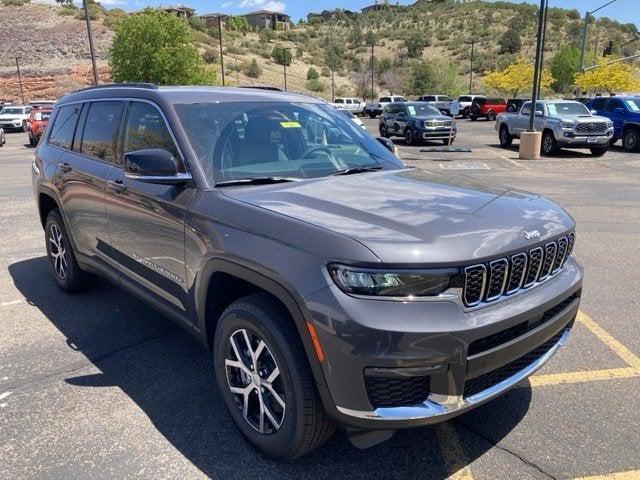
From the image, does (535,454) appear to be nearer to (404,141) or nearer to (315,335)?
(315,335)

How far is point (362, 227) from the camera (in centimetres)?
248

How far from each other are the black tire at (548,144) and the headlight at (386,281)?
1762 centimetres

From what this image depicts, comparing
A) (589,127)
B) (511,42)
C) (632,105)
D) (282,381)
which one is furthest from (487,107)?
(511,42)

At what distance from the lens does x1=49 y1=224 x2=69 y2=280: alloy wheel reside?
514 cm

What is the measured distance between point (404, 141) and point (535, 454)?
22735 millimetres

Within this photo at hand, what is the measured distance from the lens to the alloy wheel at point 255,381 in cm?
270

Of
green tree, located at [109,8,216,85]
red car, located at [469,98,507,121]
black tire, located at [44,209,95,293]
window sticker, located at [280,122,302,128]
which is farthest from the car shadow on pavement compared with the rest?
red car, located at [469,98,507,121]

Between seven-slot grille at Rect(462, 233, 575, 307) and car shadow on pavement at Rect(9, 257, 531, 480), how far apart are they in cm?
92

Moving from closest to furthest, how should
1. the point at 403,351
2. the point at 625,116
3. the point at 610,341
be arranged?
the point at 403,351, the point at 610,341, the point at 625,116

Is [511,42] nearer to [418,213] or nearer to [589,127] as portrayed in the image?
[589,127]

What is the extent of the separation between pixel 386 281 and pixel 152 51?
37.3 meters

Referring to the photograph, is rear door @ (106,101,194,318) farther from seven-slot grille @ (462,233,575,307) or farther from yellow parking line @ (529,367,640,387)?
yellow parking line @ (529,367,640,387)

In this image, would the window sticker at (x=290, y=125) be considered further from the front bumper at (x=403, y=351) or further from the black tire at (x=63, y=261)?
the black tire at (x=63, y=261)

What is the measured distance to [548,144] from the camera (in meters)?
18.5
